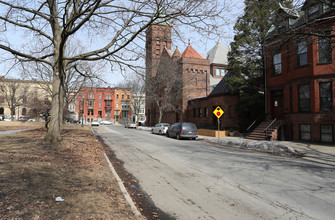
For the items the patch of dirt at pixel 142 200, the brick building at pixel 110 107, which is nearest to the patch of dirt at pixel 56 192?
the patch of dirt at pixel 142 200

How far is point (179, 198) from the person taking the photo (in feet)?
16.0

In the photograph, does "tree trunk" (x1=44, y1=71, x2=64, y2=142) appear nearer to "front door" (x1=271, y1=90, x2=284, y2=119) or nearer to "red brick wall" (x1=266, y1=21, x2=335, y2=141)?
"red brick wall" (x1=266, y1=21, x2=335, y2=141)

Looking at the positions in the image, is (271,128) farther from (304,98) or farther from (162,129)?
(162,129)

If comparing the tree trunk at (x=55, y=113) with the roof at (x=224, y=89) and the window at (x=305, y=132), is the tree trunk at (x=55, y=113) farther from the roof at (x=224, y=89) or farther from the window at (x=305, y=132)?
the roof at (x=224, y=89)

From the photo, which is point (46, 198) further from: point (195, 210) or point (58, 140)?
point (58, 140)

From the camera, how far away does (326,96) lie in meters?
16.1

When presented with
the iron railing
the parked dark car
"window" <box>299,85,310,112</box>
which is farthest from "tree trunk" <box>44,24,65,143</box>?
"window" <box>299,85,310,112</box>

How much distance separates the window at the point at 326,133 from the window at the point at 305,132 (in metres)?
0.91

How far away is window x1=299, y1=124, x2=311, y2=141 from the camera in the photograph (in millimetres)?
16778

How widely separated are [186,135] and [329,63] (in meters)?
12.5

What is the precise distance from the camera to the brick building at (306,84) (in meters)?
15.5

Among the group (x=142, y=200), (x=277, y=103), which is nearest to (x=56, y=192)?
(x=142, y=200)

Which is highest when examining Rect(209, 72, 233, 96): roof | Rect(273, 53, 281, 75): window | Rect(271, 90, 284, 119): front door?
Rect(273, 53, 281, 75): window

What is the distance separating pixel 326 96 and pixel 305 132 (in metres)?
3.13
